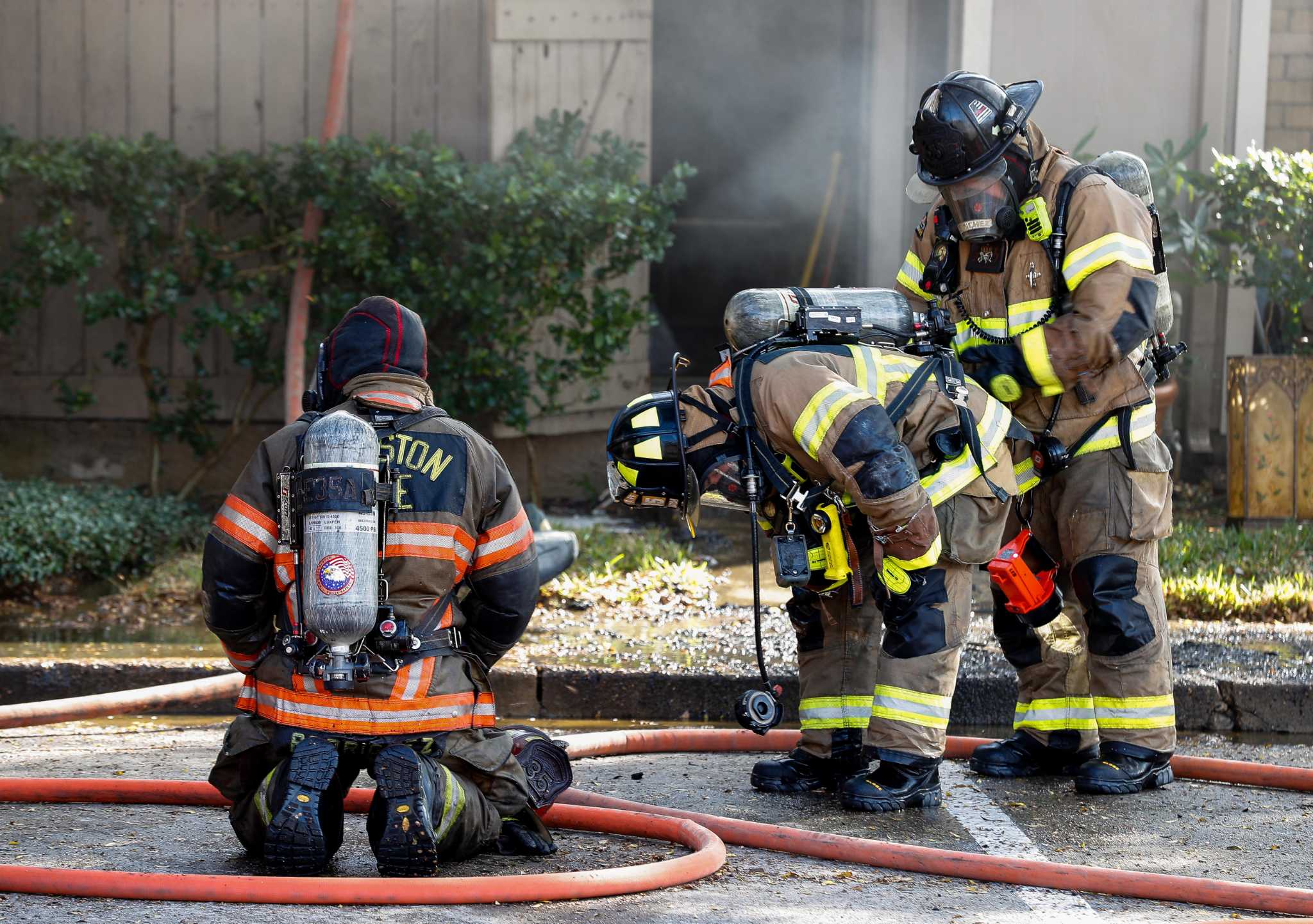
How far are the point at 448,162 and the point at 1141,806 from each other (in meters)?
4.85

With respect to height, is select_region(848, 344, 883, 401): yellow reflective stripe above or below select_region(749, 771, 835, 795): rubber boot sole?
above

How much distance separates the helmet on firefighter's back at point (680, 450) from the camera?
13.8ft

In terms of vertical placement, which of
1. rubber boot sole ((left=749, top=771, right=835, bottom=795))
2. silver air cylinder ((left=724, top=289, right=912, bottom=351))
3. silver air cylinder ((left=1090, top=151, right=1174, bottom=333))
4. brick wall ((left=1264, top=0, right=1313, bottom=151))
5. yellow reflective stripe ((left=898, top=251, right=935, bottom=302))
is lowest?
rubber boot sole ((left=749, top=771, right=835, bottom=795))

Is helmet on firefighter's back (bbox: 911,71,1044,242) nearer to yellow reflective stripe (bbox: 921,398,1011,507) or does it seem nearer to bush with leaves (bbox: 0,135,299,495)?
yellow reflective stripe (bbox: 921,398,1011,507)

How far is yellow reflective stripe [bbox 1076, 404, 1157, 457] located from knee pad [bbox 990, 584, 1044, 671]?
1.72 feet

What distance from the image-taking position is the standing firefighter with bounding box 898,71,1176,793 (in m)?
4.39

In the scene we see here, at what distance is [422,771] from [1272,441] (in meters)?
5.90

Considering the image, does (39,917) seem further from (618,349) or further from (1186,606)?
(618,349)

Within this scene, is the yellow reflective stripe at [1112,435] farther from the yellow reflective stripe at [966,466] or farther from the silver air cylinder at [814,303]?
the silver air cylinder at [814,303]

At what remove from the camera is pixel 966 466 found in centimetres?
418

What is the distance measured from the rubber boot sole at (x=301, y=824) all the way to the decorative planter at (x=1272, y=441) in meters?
5.88

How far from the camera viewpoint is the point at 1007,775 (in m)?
4.64

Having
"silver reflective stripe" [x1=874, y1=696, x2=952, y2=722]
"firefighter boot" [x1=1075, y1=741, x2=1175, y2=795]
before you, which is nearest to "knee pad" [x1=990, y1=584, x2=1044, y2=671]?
"firefighter boot" [x1=1075, y1=741, x2=1175, y2=795]

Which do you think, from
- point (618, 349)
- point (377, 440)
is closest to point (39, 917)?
point (377, 440)
